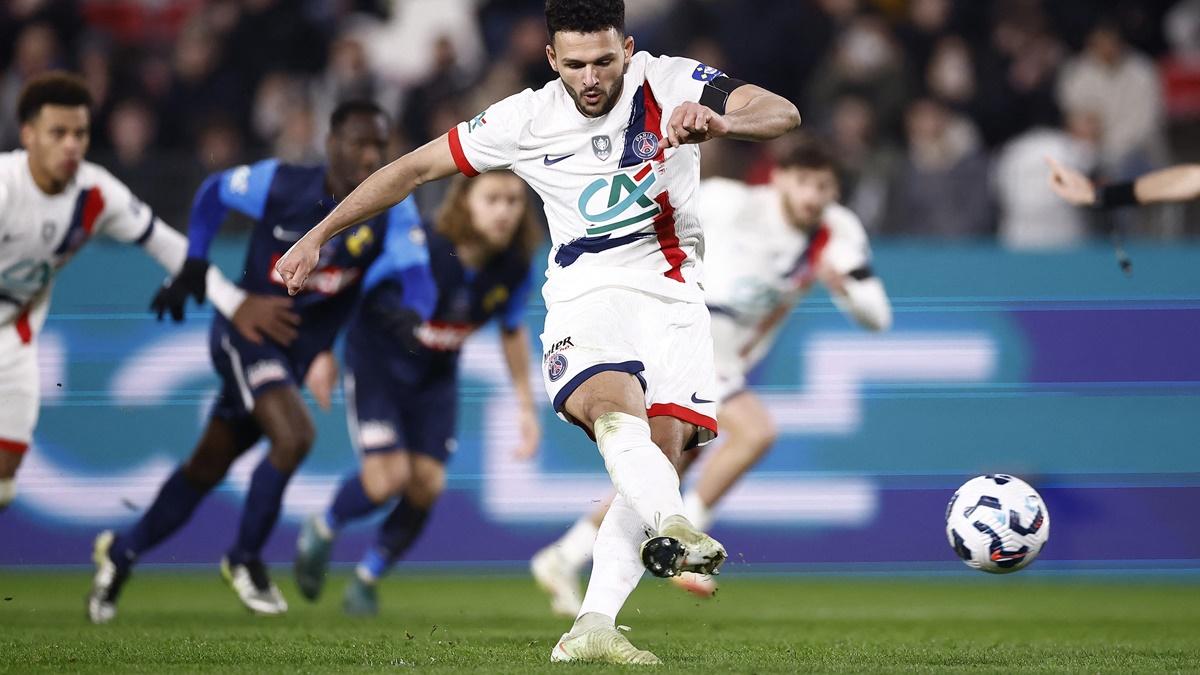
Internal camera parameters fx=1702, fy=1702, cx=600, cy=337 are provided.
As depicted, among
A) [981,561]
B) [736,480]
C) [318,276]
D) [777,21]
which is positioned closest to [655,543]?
[981,561]

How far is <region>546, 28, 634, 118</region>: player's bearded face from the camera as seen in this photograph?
5.84m

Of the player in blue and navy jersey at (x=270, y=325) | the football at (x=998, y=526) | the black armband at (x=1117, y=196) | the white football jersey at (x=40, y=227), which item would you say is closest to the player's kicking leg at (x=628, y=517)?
the football at (x=998, y=526)

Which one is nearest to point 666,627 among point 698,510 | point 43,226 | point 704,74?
point 698,510

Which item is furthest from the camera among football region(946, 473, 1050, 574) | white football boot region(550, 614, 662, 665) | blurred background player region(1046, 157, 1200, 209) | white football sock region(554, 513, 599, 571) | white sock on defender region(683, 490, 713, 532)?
white sock on defender region(683, 490, 713, 532)

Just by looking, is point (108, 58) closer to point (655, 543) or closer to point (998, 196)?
point (998, 196)

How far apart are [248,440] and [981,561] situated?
427 cm

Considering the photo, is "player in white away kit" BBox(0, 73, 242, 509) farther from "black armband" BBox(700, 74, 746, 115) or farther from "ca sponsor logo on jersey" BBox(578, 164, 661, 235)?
"black armband" BBox(700, 74, 746, 115)

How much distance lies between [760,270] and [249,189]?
320 centimetres

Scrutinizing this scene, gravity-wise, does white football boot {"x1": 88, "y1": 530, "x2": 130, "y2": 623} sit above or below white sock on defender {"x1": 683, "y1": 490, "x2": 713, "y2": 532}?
above

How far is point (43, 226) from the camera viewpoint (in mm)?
8734

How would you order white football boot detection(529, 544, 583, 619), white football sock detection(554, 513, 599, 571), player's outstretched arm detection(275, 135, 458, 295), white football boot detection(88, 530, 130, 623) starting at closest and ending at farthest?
player's outstretched arm detection(275, 135, 458, 295), white football boot detection(88, 530, 130, 623), white football boot detection(529, 544, 583, 619), white football sock detection(554, 513, 599, 571)

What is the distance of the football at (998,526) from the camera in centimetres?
688

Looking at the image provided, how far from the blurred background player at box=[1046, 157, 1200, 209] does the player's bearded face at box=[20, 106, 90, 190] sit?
15.8ft

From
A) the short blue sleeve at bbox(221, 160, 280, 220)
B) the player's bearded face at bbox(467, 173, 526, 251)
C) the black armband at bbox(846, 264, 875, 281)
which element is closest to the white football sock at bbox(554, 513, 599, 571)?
the player's bearded face at bbox(467, 173, 526, 251)
